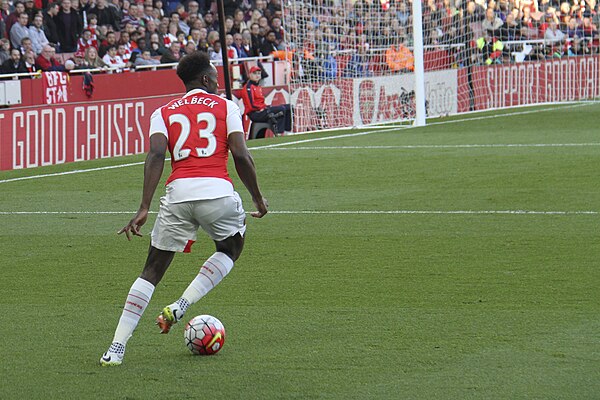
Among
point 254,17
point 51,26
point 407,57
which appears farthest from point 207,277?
point 254,17

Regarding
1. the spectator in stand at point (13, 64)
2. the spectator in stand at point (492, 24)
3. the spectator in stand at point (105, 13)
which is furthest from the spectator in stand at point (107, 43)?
the spectator in stand at point (492, 24)

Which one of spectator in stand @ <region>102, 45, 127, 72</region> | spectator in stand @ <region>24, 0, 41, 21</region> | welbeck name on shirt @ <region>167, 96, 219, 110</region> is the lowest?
spectator in stand @ <region>102, 45, 127, 72</region>

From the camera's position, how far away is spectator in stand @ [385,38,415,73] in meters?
25.4

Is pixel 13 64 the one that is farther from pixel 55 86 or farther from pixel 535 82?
pixel 535 82

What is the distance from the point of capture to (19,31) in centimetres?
2322

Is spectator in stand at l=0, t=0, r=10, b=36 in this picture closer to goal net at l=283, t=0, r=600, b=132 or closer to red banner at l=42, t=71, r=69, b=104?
red banner at l=42, t=71, r=69, b=104

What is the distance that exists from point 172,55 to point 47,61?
153 inches

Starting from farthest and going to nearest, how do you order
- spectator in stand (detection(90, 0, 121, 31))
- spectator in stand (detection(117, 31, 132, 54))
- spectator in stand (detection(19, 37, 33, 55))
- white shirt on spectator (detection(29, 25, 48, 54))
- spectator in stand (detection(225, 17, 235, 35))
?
spectator in stand (detection(225, 17, 235, 35)) < spectator in stand (detection(90, 0, 121, 31)) < spectator in stand (detection(117, 31, 132, 54)) < white shirt on spectator (detection(29, 25, 48, 54)) < spectator in stand (detection(19, 37, 33, 55))

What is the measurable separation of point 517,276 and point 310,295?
1645 mm

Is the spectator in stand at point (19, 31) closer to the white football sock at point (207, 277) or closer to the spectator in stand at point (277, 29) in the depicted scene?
the spectator in stand at point (277, 29)

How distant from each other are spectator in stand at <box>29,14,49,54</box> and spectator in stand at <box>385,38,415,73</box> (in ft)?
22.8

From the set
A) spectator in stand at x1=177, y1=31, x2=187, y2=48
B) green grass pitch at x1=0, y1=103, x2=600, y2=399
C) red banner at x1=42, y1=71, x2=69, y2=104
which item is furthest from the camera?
spectator in stand at x1=177, y1=31, x2=187, y2=48

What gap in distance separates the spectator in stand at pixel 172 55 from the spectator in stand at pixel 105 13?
1254mm

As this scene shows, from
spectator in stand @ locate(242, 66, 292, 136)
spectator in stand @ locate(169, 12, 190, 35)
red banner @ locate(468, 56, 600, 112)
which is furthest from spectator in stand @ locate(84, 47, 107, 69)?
red banner @ locate(468, 56, 600, 112)
